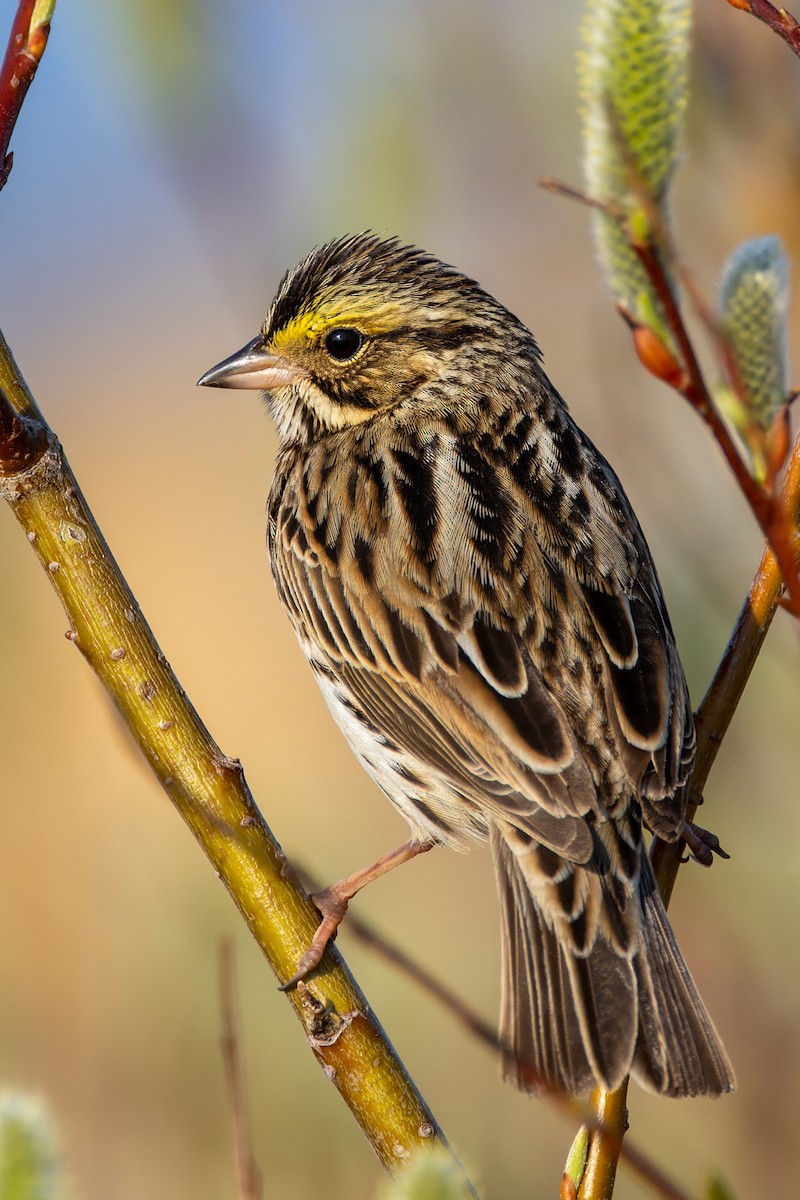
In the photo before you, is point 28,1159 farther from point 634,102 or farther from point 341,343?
point 341,343

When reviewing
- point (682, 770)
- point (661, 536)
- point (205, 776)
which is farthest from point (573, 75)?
point (205, 776)

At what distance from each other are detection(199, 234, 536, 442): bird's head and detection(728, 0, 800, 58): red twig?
218 centimetres

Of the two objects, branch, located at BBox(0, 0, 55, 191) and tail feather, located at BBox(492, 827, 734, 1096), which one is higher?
branch, located at BBox(0, 0, 55, 191)

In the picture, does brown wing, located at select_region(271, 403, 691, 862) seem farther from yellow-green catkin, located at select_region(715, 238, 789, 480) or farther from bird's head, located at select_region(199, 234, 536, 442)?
yellow-green catkin, located at select_region(715, 238, 789, 480)

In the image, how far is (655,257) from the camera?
1.39 m

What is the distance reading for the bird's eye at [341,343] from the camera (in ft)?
13.3

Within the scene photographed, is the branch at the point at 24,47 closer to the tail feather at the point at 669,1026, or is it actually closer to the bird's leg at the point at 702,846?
the tail feather at the point at 669,1026

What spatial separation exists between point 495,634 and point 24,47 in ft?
5.60

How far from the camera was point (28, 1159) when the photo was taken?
1.25 m

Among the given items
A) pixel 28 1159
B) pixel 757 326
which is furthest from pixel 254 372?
pixel 28 1159

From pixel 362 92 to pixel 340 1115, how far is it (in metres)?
3.42

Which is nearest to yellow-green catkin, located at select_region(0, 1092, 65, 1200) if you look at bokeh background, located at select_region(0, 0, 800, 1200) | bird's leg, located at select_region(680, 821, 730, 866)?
bokeh background, located at select_region(0, 0, 800, 1200)

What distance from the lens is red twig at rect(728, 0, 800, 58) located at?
1.84 meters

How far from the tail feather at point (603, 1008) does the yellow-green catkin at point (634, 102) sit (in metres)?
1.82
